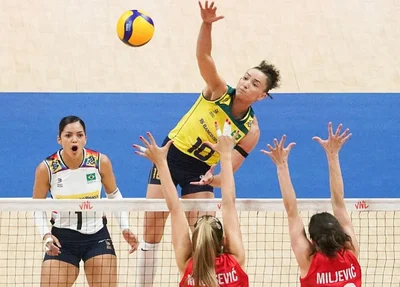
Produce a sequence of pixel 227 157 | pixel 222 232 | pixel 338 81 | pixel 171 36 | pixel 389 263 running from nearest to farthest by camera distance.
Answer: pixel 222 232, pixel 227 157, pixel 389 263, pixel 338 81, pixel 171 36

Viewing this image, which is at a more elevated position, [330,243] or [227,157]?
[227,157]

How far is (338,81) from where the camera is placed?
14.4 meters

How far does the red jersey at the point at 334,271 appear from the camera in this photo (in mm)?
5461

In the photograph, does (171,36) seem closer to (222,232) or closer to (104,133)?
(104,133)

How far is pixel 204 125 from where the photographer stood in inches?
297

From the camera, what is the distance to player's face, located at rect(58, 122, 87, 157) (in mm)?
7020

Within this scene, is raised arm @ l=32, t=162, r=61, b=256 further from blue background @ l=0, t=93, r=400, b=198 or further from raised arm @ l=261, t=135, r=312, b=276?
blue background @ l=0, t=93, r=400, b=198

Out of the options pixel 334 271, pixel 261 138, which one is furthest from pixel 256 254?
pixel 334 271

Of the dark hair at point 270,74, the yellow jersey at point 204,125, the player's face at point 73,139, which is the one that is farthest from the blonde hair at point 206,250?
the dark hair at point 270,74

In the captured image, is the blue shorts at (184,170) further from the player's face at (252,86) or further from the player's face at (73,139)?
the player's face at (73,139)

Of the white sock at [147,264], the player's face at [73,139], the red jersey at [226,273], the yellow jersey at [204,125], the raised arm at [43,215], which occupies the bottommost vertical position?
the red jersey at [226,273]

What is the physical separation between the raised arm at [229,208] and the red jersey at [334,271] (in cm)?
49

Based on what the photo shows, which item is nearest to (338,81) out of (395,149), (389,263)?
(395,149)

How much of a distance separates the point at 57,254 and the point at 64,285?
0.29m
